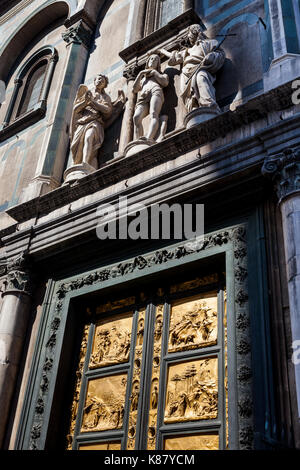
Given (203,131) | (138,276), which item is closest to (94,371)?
(138,276)

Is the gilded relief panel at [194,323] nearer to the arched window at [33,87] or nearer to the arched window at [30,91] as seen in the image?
the arched window at [30,91]

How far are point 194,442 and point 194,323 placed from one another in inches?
53.1

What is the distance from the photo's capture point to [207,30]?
8.76 meters

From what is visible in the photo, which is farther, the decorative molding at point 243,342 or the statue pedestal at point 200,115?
the statue pedestal at point 200,115

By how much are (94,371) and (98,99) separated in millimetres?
4770

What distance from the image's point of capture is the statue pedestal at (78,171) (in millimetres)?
8391

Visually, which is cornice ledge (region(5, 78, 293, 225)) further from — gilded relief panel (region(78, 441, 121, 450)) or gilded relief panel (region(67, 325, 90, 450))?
gilded relief panel (region(78, 441, 121, 450))

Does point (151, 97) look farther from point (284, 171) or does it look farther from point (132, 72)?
point (284, 171)

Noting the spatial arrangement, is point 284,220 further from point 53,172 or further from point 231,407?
point 53,172

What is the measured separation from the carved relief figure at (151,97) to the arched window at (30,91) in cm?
320

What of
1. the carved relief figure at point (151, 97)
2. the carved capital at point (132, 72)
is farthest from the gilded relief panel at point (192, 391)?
the carved capital at point (132, 72)

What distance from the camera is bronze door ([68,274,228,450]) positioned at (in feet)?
18.7

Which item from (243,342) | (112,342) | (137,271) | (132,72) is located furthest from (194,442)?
(132,72)

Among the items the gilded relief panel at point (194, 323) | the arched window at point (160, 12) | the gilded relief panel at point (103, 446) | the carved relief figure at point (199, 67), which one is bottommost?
the gilded relief panel at point (103, 446)
